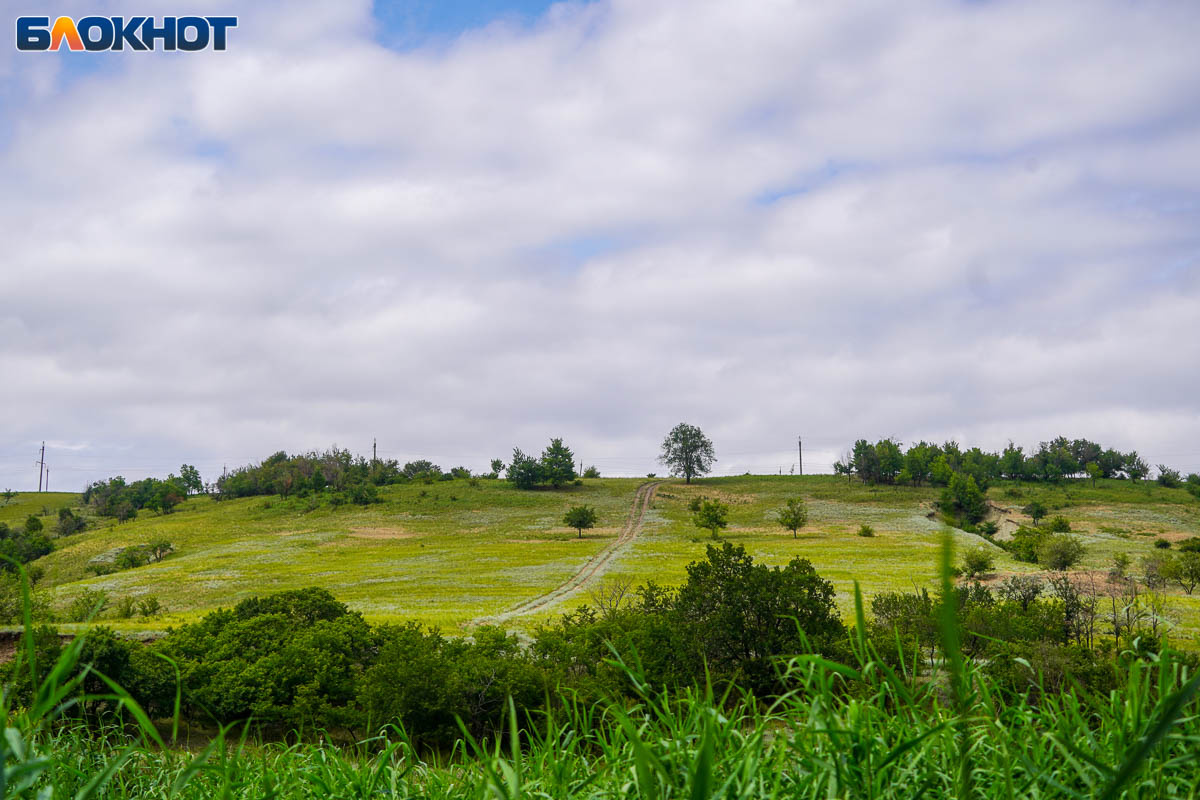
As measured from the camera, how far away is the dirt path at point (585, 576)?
30531mm

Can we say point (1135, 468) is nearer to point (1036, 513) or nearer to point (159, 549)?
point (1036, 513)

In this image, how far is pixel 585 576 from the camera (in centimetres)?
4325

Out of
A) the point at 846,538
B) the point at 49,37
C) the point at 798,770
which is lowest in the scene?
the point at 846,538

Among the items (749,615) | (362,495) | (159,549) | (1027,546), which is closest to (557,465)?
(362,495)

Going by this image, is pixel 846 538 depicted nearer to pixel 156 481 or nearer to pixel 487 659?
pixel 487 659

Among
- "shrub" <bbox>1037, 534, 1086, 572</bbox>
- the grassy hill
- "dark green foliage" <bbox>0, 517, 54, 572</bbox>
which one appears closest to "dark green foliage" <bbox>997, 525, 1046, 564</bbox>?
the grassy hill

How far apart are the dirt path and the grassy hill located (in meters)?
0.76

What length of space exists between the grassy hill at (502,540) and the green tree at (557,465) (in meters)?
3.06

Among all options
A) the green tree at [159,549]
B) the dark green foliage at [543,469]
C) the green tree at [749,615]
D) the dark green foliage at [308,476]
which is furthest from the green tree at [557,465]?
the green tree at [749,615]

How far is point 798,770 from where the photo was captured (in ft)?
7.43

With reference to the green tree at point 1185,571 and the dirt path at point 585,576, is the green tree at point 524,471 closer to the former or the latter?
the dirt path at point 585,576

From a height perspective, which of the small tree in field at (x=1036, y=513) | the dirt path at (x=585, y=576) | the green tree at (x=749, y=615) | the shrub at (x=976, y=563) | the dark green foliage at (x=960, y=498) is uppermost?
the dark green foliage at (x=960, y=498)

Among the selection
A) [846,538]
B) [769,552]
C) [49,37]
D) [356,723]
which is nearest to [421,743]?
[356,723]

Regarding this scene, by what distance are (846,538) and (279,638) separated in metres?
49.3
